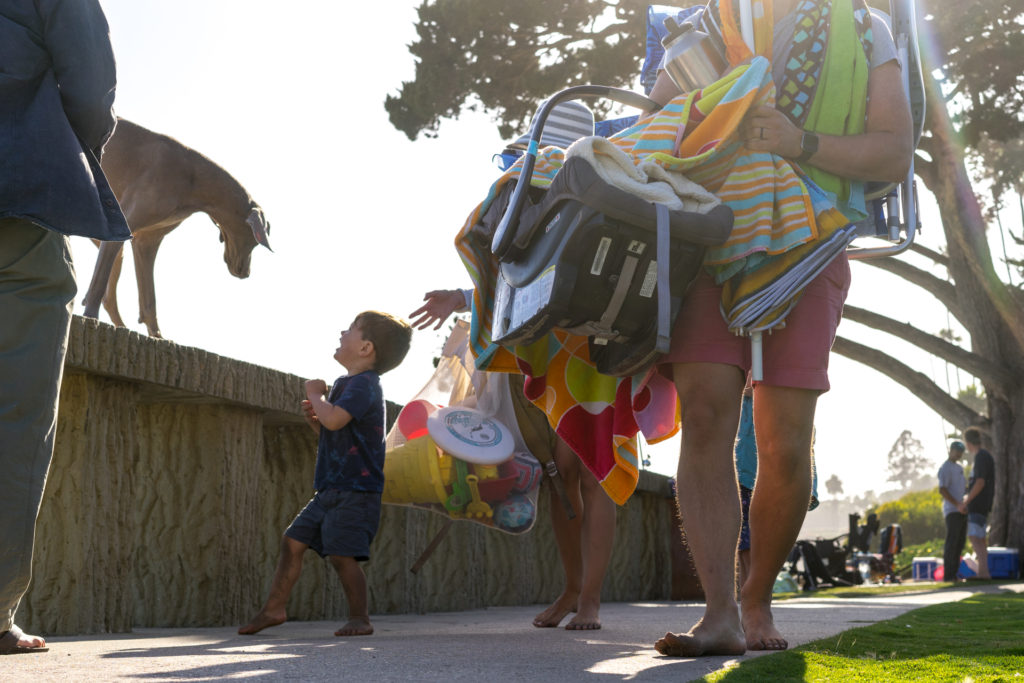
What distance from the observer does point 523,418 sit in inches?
169

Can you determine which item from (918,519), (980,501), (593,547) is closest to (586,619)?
(593,547)

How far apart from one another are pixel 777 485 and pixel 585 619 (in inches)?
46.4

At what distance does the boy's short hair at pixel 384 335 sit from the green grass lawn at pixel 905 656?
194cm

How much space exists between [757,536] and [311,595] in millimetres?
2638

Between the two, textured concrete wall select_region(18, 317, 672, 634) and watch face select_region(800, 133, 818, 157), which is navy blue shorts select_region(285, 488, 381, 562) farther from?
watch face select_region(800, 133, 818, 157)

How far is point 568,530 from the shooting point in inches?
169

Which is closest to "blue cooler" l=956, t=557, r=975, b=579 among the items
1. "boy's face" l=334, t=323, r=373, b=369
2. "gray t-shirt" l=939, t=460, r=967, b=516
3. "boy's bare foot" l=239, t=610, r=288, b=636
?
"gray t-shirt" l=939, t=460, r=967, b=516

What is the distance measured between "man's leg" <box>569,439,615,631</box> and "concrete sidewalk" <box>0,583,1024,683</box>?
0.33 ft

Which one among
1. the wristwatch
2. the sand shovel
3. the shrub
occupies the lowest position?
the sand shovel

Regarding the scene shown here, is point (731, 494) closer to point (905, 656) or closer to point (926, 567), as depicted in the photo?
point (905, 656)

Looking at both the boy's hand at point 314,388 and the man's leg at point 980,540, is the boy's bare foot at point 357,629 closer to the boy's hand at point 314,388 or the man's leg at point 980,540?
the boy's hand at point 314,388

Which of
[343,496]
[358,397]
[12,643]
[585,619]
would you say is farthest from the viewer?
[358,397]

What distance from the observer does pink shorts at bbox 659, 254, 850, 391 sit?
105 inches

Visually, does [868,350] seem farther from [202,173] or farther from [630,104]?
[630,104]
